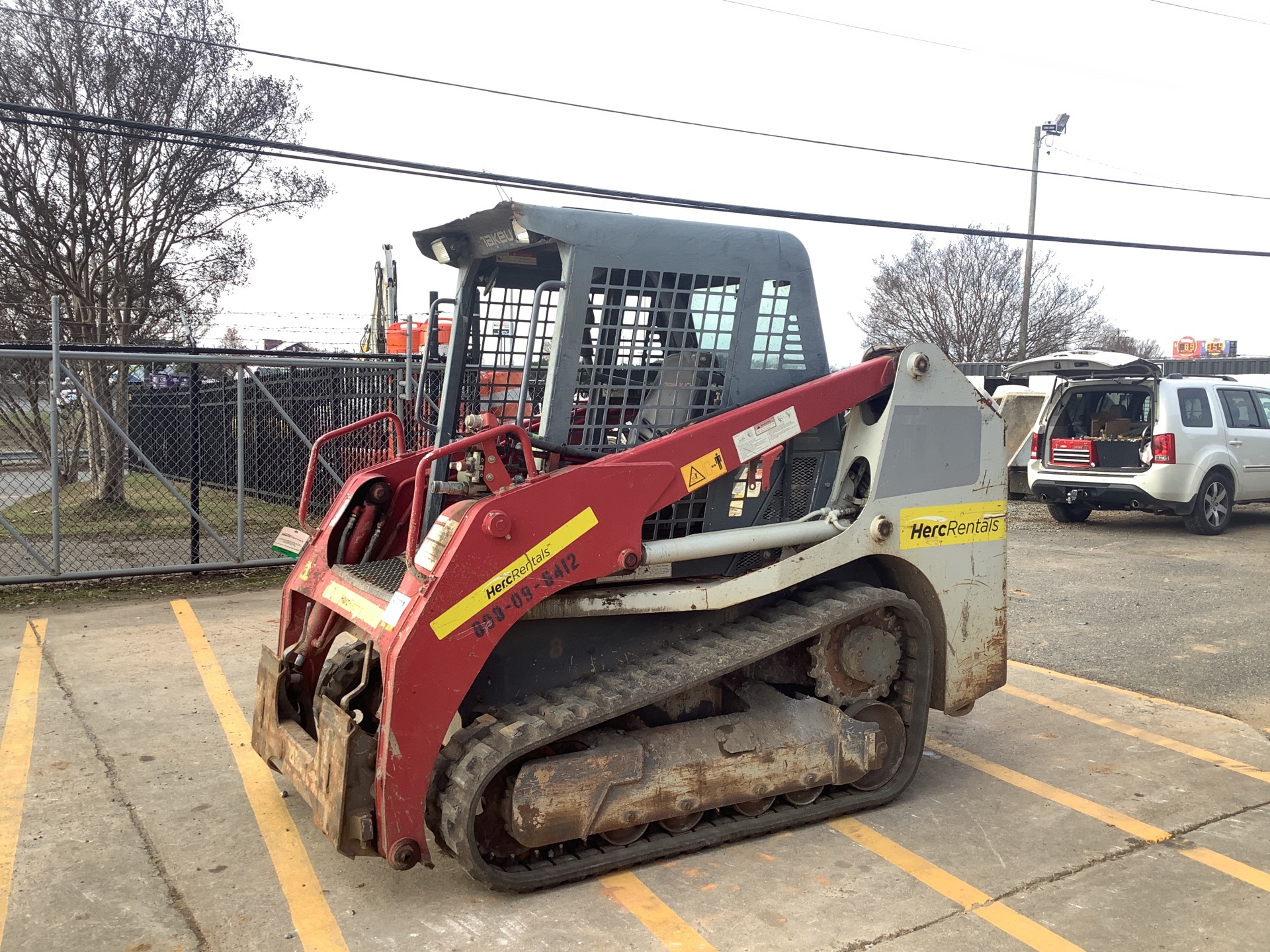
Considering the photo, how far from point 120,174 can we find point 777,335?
35.5 feet

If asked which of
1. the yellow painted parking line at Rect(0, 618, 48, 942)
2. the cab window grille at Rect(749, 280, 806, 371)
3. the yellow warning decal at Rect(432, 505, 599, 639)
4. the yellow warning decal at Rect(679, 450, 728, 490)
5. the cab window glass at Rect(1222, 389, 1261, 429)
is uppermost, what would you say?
the cab window grille at Rect(749, 280, 806, 371)

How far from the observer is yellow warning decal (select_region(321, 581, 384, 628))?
385cm

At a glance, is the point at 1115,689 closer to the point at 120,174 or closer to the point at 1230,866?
the point at 1230,866

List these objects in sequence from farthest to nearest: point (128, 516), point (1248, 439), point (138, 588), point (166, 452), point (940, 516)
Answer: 1. point (166, 452)
2. point (1248, 439)
3. point (128, 516)
4. point (138, 588)
5. point (940, 516)

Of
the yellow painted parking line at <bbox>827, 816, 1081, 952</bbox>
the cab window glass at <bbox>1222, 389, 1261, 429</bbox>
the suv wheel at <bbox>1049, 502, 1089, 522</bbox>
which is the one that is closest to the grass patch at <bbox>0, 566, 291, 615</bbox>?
the yellow painted parking line at <bbox>827, 816, 1081, 952</bbox>

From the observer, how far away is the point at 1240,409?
13.3m

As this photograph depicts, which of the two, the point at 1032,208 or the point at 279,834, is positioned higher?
the point at 1032,208

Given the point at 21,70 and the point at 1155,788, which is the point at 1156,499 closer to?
the point at 1155,788

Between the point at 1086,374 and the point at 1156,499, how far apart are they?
6.22 feet

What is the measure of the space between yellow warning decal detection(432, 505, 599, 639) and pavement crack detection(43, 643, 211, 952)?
127 centimetres

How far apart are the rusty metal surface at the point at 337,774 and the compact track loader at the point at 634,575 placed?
1cm

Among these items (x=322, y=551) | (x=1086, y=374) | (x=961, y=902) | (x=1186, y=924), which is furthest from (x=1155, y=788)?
(x=1086, y=374)

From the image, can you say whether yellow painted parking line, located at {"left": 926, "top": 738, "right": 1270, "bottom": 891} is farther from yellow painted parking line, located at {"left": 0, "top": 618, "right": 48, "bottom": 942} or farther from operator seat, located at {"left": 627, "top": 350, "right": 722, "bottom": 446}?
yellow painted parking line, located at {"left": 0, "top": 618, "right": 48, "bottom": 942}

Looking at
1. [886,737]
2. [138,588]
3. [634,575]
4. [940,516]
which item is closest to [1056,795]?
[886,737]
